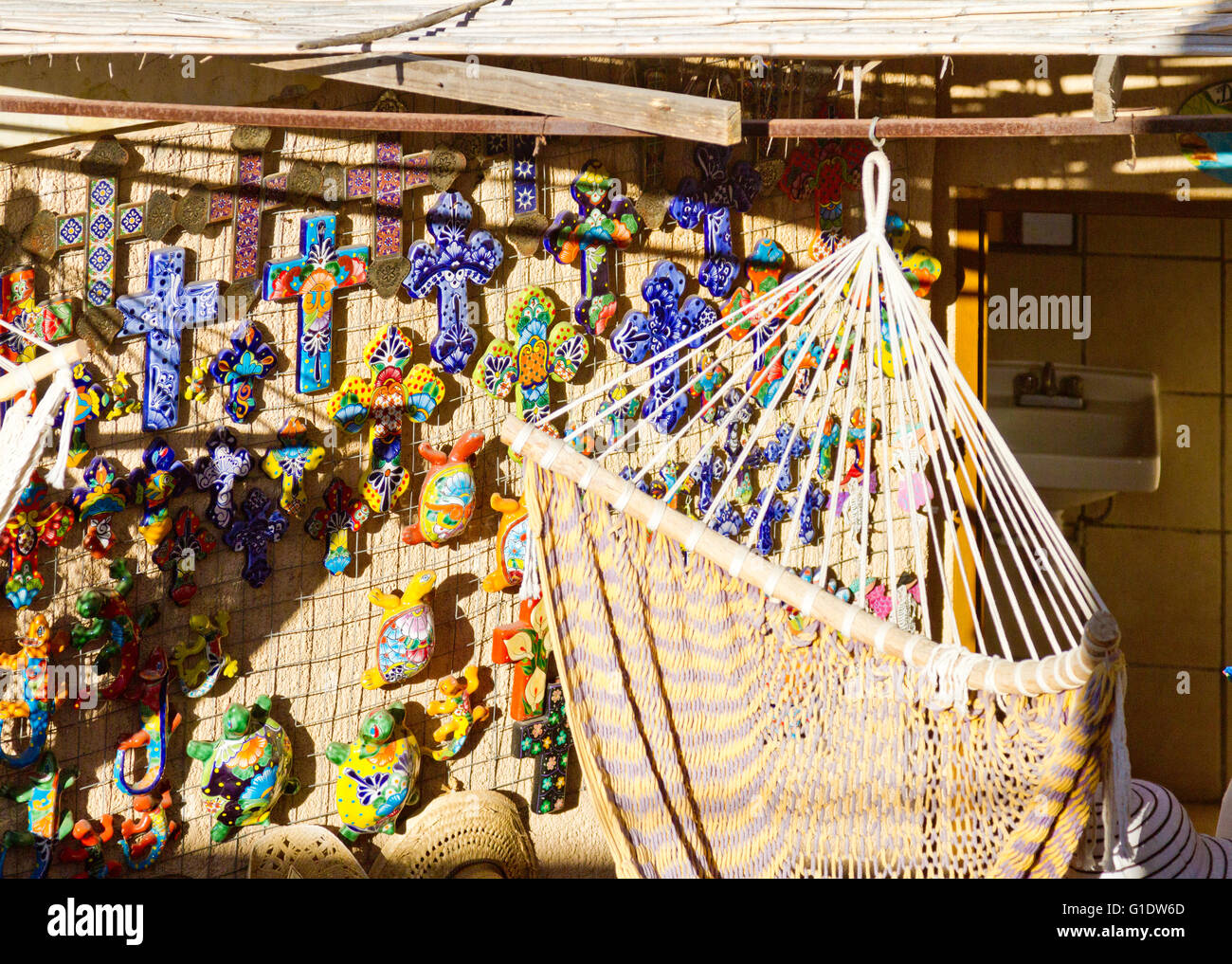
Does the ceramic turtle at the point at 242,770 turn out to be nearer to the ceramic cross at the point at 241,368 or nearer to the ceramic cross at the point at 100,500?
the ceramic cross at the point at 100,500

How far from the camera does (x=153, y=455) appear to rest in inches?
75.6

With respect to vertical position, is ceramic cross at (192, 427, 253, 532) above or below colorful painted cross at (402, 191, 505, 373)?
below

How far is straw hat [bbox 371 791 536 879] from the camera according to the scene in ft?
6.58

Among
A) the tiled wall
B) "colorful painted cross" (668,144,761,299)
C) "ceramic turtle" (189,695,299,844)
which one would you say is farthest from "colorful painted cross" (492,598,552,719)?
the tiled wall

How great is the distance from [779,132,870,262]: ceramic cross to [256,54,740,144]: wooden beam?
0.74 metres

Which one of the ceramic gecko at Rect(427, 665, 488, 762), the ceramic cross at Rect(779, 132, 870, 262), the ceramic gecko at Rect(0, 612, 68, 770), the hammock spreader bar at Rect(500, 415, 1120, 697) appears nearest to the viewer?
the hammock spreader bar at Rect(500, 415, 1120, 697)

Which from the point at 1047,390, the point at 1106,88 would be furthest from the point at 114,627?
the point at 1047,390

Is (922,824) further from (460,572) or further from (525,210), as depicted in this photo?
(525,210)

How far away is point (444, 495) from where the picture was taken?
198cm

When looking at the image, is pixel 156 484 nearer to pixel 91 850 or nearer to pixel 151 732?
pixel 151 732

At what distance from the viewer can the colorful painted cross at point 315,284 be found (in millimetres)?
1980

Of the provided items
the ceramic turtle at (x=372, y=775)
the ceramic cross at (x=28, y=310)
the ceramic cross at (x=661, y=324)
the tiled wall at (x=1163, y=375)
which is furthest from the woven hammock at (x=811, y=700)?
the tiled wall at (x=1163, y=375)

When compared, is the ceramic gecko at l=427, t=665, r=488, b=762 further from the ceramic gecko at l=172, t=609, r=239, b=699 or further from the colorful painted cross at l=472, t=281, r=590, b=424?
the colorful painted cross at l=472, t=281, r=590, b=424

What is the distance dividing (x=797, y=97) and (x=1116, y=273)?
136 cm
